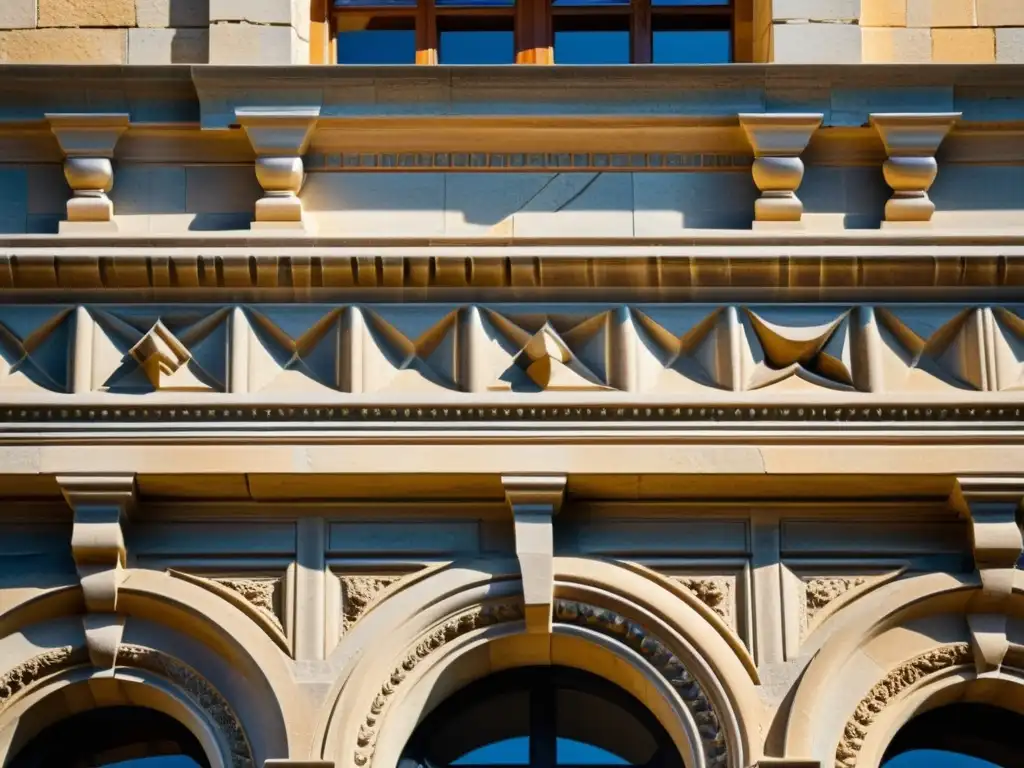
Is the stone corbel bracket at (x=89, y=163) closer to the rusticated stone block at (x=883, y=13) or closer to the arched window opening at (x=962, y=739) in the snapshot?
the rusticated stone block at (x=883, y=13)

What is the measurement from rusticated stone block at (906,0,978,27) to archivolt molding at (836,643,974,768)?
420cm

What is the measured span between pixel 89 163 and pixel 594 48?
3.46 m

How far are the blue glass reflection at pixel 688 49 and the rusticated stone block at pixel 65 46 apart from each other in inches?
138

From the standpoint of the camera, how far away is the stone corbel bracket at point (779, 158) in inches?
713

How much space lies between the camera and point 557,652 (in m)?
17.5

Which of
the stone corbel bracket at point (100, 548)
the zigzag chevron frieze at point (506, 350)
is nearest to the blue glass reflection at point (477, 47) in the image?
the zigzag chevron frieze at point (506, 350)

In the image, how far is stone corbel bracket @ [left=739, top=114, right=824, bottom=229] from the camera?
18109 mm

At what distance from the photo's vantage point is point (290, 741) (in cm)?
1684

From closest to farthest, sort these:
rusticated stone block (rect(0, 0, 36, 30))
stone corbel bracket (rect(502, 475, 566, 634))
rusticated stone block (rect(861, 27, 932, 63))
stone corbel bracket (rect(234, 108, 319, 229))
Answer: stone corbel bracket (rect(502, 475, 566, 634)) < stone corbel bracket (rect(234, 108, 319, 229)) < rusticated stone block (rect(861, 27, 932, 63)) < rusticated stone block (rect(0, 0, 36, 30))

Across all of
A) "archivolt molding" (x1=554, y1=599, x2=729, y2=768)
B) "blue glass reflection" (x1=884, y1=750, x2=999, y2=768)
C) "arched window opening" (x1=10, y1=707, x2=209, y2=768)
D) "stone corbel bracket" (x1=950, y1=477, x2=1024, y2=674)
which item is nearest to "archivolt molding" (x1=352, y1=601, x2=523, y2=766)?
"archivolt molding" (x1=554, y1=599, x2=729, y2=768)

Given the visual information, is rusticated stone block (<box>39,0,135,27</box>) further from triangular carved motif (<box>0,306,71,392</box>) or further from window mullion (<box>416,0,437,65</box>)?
triangular carved motif (<box>0,306,71,392</box>)

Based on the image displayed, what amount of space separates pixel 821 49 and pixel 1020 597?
380cm

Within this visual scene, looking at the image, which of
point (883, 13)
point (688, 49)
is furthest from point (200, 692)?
point (883, 13)

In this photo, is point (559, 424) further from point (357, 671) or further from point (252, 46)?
point (252, 46)
